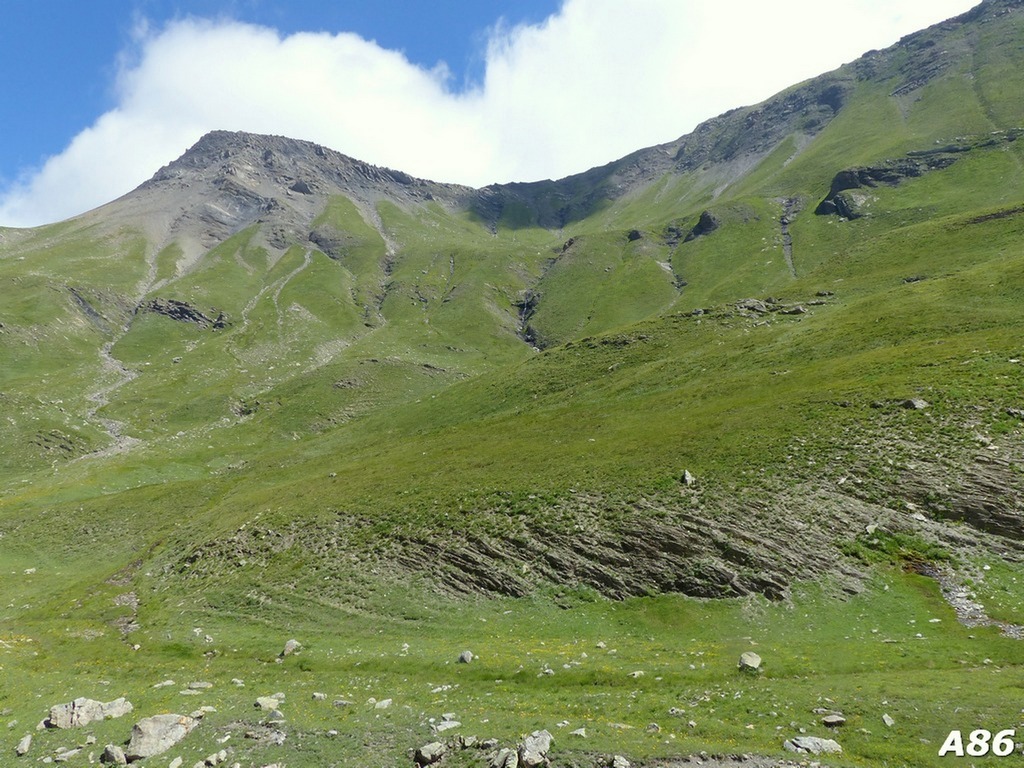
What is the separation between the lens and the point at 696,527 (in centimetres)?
3538

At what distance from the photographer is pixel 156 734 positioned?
70.0 feet

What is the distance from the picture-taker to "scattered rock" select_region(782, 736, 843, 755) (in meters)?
17.3

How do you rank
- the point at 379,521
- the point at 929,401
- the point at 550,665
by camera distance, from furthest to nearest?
the point at 379,521
the point at 929,401
the point at 550,665

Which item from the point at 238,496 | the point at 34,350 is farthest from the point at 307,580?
the point at 34,350

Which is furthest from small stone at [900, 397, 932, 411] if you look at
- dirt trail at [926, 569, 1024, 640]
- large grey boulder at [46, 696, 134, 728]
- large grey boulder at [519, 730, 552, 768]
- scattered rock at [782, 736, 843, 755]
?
large grey boulder at [46, 696, 134, 728]

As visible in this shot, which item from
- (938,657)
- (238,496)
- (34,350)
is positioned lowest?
(938,657)

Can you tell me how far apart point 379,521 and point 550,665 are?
2256cm

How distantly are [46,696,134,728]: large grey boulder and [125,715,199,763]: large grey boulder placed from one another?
11.0 ft

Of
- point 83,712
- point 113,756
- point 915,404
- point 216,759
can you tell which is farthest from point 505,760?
point 915,404

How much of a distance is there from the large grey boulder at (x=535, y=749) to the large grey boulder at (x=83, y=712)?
63.6 ft

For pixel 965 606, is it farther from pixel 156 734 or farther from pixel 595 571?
pixel 156 734

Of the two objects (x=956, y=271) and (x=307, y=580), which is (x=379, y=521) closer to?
(x=307, y=580)

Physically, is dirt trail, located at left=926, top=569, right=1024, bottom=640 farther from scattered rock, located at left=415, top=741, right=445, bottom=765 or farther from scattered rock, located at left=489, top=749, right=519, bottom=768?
scattered rock, located at left=415, top=741, right=445, bottom=765

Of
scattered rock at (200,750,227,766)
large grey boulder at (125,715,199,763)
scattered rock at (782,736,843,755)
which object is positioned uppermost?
large grey boulder at (125,715,199,763)
